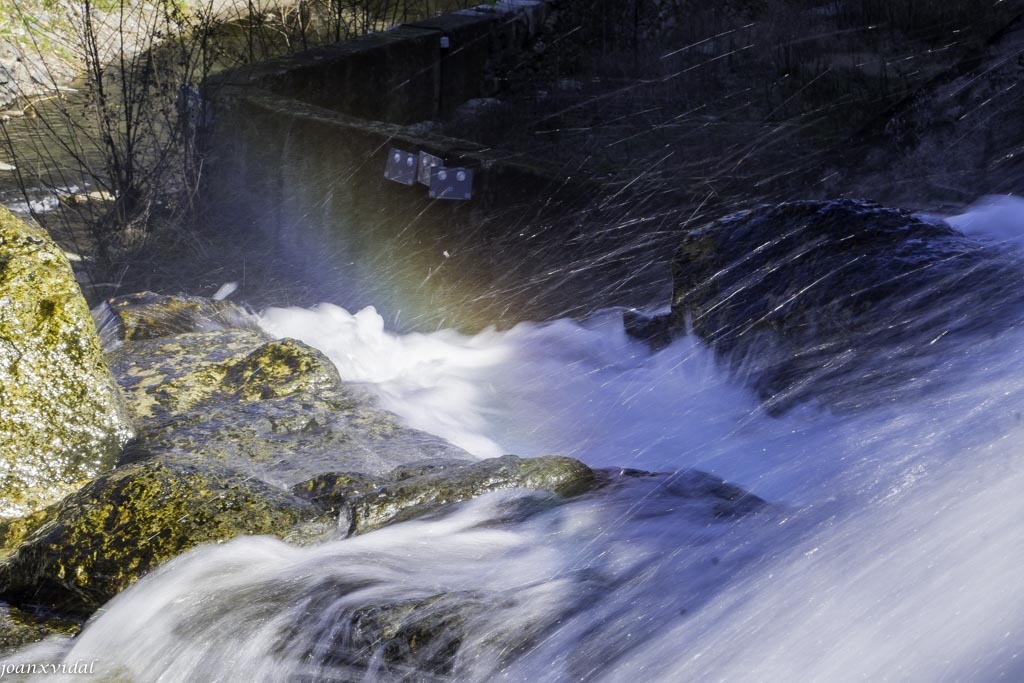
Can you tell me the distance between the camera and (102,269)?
766 cm

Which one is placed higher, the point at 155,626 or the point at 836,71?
the point at 836,71

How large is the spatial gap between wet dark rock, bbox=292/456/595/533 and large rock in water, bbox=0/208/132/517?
0.92m

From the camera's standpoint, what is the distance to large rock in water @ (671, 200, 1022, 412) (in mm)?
4352

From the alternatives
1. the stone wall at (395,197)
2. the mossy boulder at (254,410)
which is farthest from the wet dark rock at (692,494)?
the stone wall at (395,197)

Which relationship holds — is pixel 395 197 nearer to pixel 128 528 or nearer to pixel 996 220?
pixel 996 220

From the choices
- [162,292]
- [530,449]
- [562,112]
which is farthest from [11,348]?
[562,112]

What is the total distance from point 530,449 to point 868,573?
7.06 feet

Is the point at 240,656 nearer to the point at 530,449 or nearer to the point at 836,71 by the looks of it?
the point at 530,449

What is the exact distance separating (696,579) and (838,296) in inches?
75.2

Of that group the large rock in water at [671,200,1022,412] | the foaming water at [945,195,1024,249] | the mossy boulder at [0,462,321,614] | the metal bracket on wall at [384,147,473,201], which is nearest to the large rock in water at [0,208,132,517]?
the mossy boulder at [0,462,321,614]

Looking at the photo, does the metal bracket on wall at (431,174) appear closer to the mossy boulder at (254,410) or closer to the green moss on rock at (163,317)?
the green moss on rock at (163,317)

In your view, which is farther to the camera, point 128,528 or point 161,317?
point 161,317

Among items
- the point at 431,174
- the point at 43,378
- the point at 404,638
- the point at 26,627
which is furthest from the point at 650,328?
the point at 26,627

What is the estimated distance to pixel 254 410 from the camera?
14.5 ft
